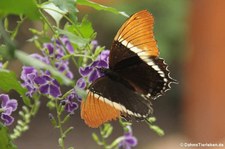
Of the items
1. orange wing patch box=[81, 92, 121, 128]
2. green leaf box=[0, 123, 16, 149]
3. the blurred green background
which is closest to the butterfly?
orange wing patch box=[81, 92, 121, 128]

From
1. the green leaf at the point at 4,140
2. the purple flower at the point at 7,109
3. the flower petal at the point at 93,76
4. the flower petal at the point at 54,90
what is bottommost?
the green leaf at the point at 4,140

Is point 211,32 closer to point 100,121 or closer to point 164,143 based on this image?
point 164,143

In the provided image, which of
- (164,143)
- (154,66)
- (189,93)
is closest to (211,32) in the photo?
(189,93)

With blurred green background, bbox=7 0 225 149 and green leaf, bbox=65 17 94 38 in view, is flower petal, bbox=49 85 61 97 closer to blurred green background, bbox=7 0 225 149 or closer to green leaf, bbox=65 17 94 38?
green leaf, bbox=65 17 94 38

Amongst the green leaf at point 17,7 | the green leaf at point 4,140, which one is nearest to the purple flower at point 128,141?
the green leaf at point 4,140

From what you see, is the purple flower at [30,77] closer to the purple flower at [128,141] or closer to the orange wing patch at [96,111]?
the orange wing patch at [96,111]

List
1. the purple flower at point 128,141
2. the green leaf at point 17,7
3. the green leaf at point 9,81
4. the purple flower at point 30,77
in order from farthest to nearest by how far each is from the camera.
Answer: the purple flower at point 128,141 < the purple flower at point 30,77 < the green leaf at point 9,81 < the green leaf at point 17,7
